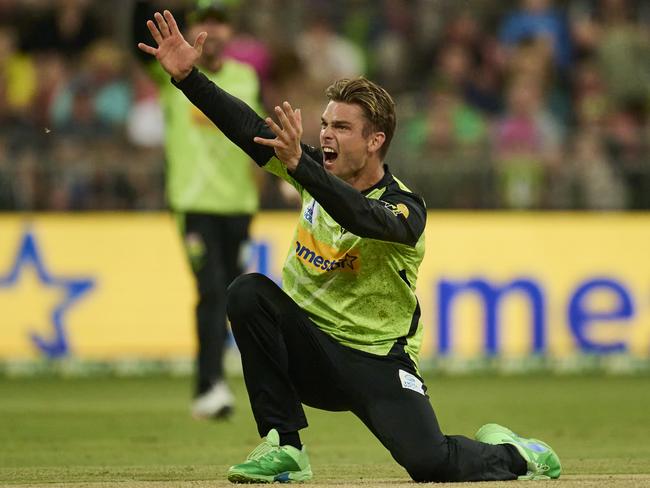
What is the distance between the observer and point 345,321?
6543mm

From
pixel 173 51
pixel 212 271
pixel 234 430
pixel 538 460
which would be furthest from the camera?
pixel 212 271

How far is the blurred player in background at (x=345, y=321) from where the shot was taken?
6.24 meters

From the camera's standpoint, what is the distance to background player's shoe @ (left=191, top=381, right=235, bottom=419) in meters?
9.62

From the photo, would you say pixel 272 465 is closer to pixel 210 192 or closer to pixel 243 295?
pixel 243 295

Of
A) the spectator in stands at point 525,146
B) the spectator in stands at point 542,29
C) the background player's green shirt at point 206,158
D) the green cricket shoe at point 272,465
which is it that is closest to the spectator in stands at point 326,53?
the spectator in stands at point 542,29

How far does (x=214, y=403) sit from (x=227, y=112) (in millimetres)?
3746

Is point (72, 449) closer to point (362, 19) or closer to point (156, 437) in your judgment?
point (156, 437)

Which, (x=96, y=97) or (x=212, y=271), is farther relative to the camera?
(x=96, y=97)

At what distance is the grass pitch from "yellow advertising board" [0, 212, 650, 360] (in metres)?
0.51

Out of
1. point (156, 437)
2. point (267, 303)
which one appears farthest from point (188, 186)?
point (267, 303)

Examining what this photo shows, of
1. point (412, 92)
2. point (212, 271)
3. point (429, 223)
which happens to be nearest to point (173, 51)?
point (212, 271)

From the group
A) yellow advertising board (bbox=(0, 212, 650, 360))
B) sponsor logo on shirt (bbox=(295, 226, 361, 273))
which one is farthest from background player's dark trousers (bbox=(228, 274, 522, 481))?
yellow advertising board (bbox=(0, 212, 650, 360))

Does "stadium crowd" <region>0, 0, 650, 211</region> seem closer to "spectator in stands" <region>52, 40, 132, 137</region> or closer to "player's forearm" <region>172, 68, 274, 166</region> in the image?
"spectator in stands" <region>52, 40, 132, 137</region>

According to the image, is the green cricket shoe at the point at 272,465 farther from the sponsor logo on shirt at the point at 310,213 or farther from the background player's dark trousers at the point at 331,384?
the sponsor logo on shirt at the point at 310,213
